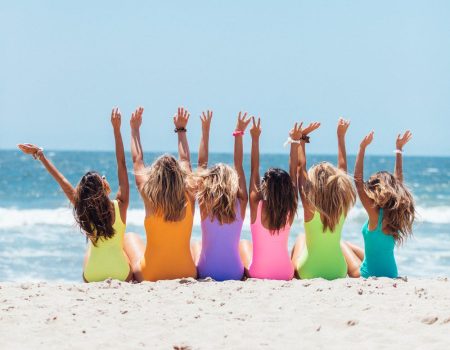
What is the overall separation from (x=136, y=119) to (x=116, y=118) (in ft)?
0.90

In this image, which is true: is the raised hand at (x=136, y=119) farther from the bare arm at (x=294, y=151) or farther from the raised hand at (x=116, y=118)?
the bare arm at (x=294, y=151)

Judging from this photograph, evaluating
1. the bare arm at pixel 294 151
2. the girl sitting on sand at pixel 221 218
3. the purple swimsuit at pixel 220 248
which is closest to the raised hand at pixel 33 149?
the girl sitting on sand at pixel 221 218

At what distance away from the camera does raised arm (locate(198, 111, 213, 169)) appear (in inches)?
249

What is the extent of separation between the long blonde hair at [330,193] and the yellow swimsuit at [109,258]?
5.31 feet

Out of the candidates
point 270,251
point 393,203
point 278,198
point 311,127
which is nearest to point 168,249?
point 270,251

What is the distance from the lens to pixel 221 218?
19.2ft

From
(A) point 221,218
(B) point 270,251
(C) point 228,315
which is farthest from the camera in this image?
(B) point 270,251

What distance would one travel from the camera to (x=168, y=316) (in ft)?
15.4

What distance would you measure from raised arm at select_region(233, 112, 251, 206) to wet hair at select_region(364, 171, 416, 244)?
3.43ft

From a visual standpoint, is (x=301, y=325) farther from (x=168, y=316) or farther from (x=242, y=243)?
(x=242, y=243)

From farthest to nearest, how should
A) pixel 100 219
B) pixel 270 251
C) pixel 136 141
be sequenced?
1. pixel 136 141
2. pixel 270 251
3. pixel 100 219

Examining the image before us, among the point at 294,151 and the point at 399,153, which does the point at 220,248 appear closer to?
the point at 294,151

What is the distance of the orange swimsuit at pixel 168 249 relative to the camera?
582 cm

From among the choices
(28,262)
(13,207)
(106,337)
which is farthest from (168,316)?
(13,207)
